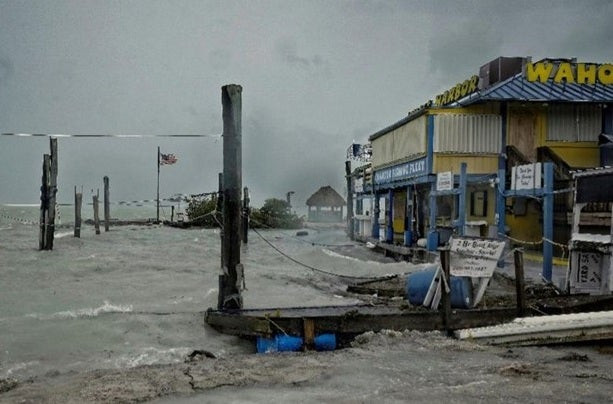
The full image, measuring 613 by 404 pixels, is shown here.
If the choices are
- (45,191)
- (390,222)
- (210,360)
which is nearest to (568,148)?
(390,222)

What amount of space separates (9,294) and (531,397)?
45.4 ft

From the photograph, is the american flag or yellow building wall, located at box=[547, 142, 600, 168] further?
the american flag

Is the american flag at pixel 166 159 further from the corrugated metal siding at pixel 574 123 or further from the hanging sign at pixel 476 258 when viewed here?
the hanging sign at pixel 476 258

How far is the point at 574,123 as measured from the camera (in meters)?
21.9

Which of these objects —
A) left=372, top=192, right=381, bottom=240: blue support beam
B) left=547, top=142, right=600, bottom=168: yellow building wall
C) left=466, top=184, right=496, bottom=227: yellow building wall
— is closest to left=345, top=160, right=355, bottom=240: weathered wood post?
left=372, top=192, right=381, bottom=240: blue support beam

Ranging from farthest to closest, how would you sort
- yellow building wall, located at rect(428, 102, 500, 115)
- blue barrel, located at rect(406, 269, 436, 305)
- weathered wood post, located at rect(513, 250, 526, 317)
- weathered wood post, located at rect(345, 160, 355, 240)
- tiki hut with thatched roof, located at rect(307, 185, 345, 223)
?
tiki hut with thatched roof, located at rect(307, 185, 345, 223) → weathered wood post, located at rect(345, 160, 355, 240) → yellow building wall, located at rect(428, 102, 500, 115) → blue barrel, located at rect(406, 269, 436, 305) → weathered wood post, located at rect(513, 250, 526, 317)

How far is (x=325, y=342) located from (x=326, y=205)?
5907 cm

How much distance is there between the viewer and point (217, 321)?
31.8 feet

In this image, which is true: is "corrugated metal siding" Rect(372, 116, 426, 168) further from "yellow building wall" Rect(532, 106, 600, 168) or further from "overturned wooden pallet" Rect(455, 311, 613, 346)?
"overturned wooden pallet" Rect(455, 311, 613, 346)

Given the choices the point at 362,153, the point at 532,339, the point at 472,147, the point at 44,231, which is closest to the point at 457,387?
the point at 532,339

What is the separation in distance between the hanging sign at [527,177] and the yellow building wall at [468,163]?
629 centimetres

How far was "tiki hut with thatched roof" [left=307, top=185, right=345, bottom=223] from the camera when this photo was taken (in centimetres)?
6731

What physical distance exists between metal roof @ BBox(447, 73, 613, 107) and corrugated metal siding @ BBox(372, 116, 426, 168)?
1863 mm

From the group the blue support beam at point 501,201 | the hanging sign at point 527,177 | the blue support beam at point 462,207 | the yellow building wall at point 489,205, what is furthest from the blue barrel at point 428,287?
the yellow building wall at point 489,205
